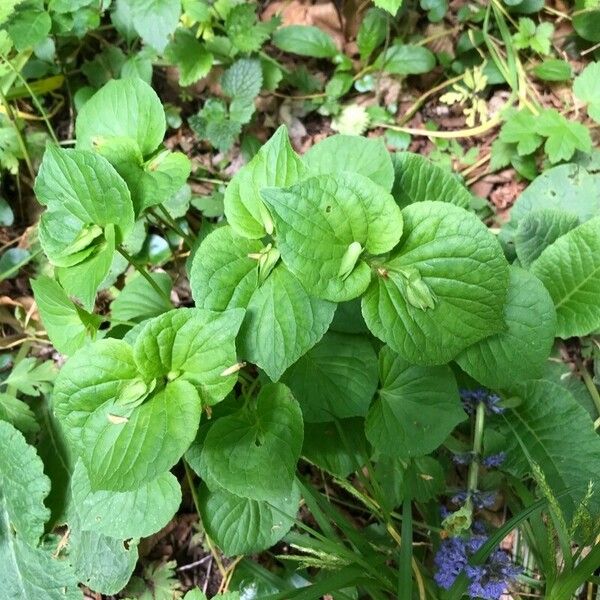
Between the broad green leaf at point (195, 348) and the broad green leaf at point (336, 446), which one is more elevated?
the broad green leaf at point (195, 348)

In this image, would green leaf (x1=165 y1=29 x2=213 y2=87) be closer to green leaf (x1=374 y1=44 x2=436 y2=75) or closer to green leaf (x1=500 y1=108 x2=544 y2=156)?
green leaf (x1=374 y1=44 x2=436 y2=75)

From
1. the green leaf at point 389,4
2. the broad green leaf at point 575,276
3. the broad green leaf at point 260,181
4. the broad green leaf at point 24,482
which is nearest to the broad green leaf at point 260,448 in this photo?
the broad green leaf at point 260,181

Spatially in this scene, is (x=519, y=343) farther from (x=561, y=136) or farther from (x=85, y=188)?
(x=85, y=188)

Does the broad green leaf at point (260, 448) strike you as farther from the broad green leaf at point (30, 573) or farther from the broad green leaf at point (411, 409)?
the broad green leaf at point (30, 573)

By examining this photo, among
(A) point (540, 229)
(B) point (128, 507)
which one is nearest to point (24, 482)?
(B) point (128, 507)

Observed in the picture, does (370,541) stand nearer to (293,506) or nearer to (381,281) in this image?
(293,506)

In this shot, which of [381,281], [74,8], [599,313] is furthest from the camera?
[74,8]

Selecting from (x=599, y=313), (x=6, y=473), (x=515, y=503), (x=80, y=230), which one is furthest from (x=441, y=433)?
(x=6, y=473)
